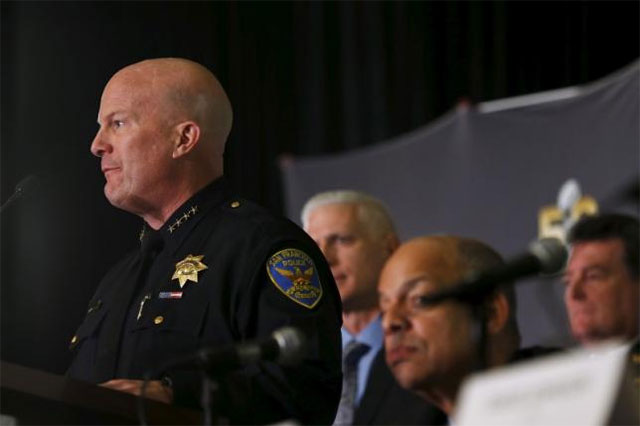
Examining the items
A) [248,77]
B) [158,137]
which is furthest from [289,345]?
[248,77]

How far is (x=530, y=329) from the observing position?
4.08 meters

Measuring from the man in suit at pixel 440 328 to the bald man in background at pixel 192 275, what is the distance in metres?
0.81

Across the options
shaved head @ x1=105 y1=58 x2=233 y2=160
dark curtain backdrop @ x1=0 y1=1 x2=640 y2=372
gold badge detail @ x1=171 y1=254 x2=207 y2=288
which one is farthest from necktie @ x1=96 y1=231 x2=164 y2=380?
dark curtain backdrop @ x1=0 y1=1 x2=640 y2=372

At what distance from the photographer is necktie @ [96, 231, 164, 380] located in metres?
2.49

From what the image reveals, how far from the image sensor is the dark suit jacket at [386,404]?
341 centimetres

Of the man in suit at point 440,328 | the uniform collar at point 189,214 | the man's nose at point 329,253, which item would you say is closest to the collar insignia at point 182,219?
the uniform collar at point 189,214

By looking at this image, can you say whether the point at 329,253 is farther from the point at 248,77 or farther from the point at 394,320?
the point at 248,77

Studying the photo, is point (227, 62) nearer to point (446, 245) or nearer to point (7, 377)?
point (446, 245)

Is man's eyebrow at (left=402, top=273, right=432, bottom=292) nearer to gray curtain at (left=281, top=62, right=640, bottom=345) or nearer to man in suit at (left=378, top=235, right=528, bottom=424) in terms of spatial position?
man in suit at (left=378, top=235, right=528, bottom=424)

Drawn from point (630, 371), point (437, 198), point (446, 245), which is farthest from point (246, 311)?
point (437, 198)

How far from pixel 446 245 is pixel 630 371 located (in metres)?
1.08

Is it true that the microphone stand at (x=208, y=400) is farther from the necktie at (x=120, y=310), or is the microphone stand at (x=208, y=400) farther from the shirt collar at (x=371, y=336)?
the shirt collar at (x=371, y=336)

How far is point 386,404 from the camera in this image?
370cm

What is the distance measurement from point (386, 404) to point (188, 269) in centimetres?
132
